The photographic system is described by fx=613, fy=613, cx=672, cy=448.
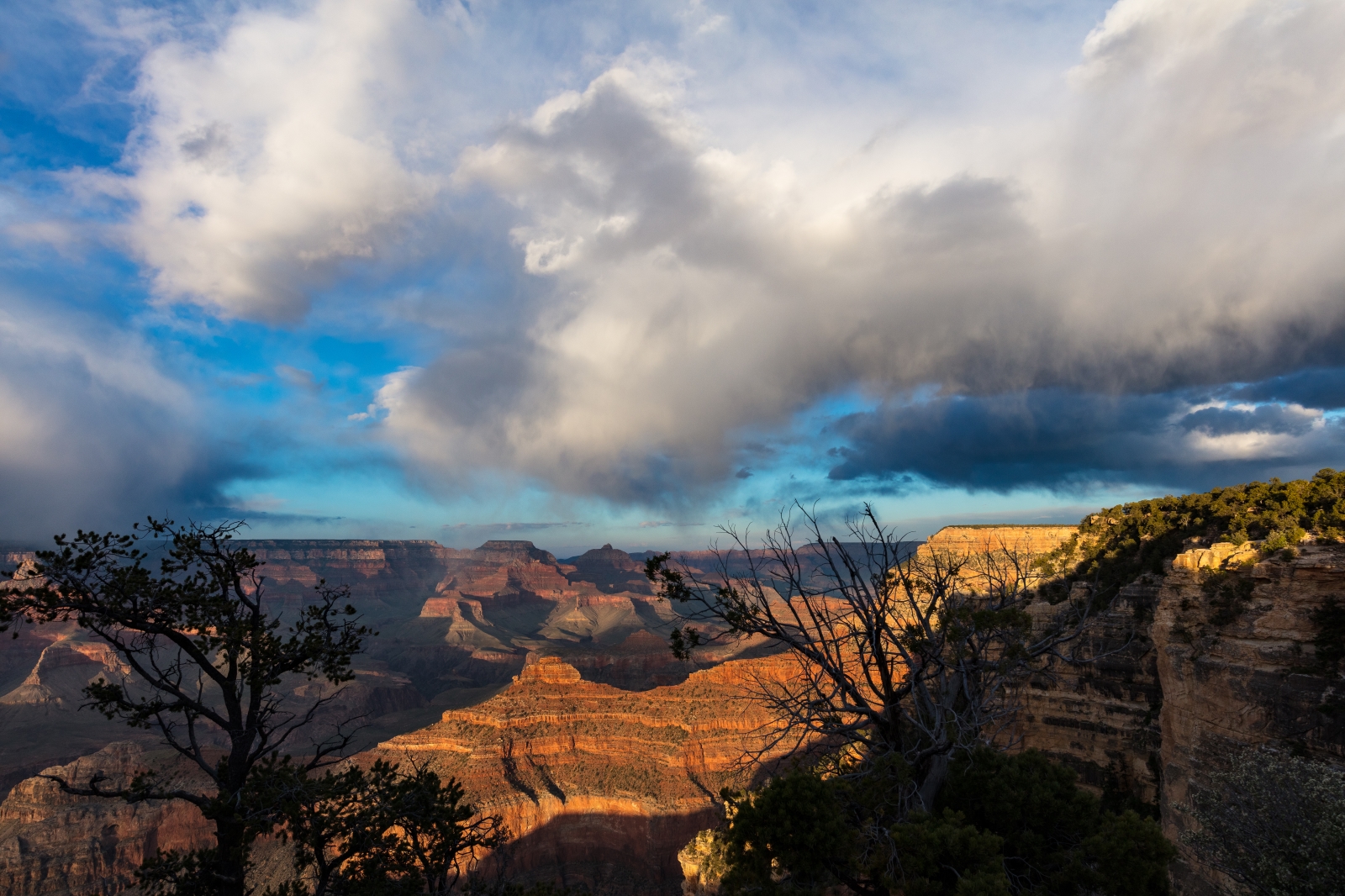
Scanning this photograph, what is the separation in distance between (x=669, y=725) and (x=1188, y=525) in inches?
2041

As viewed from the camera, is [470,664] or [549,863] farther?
[470,664]

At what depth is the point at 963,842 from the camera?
31.5 feet

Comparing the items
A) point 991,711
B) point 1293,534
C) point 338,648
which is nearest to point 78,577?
point 338,648

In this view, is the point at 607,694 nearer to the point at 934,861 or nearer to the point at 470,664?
the point at 934,861

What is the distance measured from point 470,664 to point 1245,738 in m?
184

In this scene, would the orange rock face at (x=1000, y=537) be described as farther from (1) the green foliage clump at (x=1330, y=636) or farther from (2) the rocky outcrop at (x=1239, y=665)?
(1) the green foliage clump at (x=1330, y=636)

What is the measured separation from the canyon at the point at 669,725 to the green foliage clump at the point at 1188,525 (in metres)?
2.48

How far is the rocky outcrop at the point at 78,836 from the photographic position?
59.6 metres

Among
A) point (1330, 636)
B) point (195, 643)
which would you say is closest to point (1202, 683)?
point (1330, 636)

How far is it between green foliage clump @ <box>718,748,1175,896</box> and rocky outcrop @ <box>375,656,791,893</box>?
4263 centimetres

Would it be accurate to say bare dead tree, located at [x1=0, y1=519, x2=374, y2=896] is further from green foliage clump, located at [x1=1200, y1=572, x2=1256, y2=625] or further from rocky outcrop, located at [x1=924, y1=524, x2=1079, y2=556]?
rocky outcrop, located at [x1=924, y1=524, x2=1079, y2=556]

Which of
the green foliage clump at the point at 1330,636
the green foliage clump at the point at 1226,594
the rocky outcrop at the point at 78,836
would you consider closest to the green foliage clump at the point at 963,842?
the green foliage clump at the point at 1330,636

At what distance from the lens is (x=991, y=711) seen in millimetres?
12938

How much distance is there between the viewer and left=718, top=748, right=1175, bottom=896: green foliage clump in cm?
941
